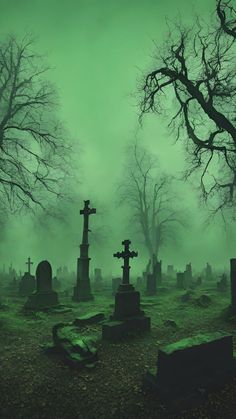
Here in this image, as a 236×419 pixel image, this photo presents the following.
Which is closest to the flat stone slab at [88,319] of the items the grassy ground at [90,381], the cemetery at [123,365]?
the cemetery at [123,365]

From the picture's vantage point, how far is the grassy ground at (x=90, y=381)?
454 cm

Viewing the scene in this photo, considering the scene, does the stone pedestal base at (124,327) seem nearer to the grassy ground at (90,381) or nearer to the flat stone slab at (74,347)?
the grassy ground at (90,381)

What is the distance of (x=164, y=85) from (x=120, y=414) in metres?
10.5

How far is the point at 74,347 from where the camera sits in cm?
658

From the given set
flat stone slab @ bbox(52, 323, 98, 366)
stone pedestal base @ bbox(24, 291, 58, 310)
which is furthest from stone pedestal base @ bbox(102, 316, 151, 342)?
stone pedestal base @ bbox(24, 291, 58, 310)

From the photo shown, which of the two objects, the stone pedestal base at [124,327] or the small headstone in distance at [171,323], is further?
the small headstone in distance at [171,323]

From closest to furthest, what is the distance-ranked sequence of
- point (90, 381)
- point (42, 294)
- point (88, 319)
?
1. point (90, 381)
2. point (88, 319)
3. point (42, 294)

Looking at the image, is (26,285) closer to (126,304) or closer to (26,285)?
(26,285)

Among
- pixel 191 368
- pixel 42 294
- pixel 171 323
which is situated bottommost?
pixel 171 323

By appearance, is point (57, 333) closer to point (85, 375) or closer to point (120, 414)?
point (85, 375)

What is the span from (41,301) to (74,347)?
6087 mm

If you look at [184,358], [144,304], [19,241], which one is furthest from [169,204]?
[19,241]

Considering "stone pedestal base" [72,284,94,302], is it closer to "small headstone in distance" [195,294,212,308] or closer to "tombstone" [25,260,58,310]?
"tombstone" [25,260,58,310]

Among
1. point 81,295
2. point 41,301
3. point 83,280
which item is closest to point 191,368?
point 41,301
